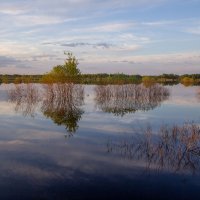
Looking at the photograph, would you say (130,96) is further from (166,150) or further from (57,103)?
(166,150)

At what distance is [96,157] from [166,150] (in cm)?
187

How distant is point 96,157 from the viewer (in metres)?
9.50

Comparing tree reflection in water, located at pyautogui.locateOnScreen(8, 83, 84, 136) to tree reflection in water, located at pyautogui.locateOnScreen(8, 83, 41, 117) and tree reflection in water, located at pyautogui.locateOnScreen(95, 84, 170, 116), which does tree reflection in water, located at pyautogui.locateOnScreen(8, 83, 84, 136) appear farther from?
tree reflection in water, located at pyautogui.locateOnScreen(95, 84, 170, 116)

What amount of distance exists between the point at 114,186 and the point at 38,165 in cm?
228

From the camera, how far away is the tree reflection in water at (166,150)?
8.62 metres

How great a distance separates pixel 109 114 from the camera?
722 inches

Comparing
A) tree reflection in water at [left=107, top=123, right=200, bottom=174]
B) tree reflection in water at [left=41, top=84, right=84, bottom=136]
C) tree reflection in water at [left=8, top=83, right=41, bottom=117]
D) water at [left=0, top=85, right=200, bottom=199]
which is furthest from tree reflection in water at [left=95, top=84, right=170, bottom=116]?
tree reflection in water at [left=107, top=123, right=200, bottom=174]

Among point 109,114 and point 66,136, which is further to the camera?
point 109,114

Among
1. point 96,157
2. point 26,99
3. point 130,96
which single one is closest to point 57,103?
point 26,99

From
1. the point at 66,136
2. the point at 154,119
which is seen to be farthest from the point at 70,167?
the point at 154,119

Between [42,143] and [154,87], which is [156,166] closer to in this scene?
[42,143]

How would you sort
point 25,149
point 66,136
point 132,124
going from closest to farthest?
point 25,149, point 66,136, point 132,124

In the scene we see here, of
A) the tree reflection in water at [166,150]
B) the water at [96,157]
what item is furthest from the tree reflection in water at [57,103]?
the tree reflection in water at [166,150]

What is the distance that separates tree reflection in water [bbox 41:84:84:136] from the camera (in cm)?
1599
